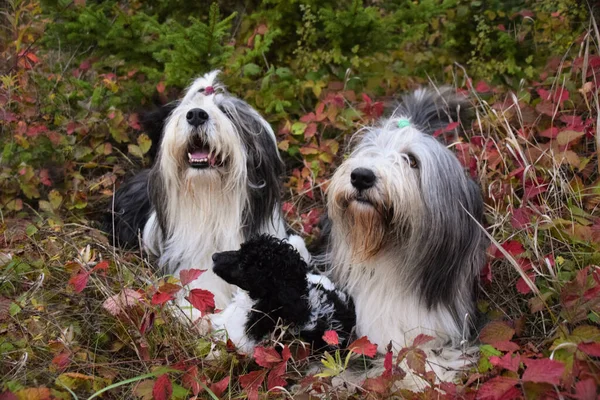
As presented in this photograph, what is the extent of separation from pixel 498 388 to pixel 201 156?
1.79 metres

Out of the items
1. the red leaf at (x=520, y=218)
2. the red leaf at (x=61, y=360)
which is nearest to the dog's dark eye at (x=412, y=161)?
the red leaf at (x=520, y=218)

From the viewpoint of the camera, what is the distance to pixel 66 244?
352 centimetres

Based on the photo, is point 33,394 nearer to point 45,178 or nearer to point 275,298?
point 275,298

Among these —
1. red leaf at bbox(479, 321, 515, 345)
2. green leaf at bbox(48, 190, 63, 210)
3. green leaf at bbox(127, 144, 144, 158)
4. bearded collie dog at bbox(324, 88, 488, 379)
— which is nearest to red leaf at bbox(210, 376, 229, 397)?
bearded collie dog at bbox(324, 88, 488, 379)

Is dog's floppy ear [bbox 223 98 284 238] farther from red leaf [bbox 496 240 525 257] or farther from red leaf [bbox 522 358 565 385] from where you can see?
red leaf [bbox 522 358 565 385]

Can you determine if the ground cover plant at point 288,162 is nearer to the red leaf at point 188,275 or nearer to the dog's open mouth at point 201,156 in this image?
the red leaf at point 188,275

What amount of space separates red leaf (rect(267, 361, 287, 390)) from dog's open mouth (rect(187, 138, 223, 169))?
1.13 metres

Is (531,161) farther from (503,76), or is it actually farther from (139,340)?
(139,340)

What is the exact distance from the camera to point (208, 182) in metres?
3.21

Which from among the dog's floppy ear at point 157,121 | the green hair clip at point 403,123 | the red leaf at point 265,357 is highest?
the green hair clip at point 403,123

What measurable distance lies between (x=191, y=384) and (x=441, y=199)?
51.2 inches

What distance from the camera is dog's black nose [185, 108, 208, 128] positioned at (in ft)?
10.3

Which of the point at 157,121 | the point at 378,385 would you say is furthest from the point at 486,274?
the point at 157,121

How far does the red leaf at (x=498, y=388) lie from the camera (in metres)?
2.12
